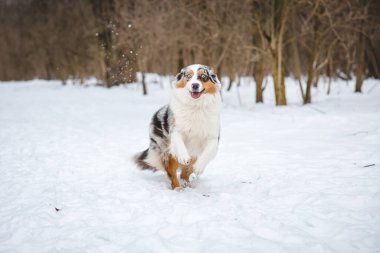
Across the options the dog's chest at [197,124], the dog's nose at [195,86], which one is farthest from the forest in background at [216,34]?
the dog's nose at [195,86]

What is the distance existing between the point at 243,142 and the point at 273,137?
1.01 m

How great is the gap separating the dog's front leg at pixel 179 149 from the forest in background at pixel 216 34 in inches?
359

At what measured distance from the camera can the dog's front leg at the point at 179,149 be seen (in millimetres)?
4355

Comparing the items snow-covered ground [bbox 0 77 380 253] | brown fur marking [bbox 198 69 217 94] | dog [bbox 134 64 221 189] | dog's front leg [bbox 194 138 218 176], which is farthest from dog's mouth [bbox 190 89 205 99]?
snow-covered ground [bbox 0 77 380 253]

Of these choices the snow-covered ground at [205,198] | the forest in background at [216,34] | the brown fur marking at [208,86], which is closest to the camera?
the snow-covered ground at [205,198]

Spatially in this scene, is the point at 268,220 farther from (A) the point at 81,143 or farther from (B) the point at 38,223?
(A) the point at 81,143

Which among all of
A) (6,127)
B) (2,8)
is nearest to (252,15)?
(6,127)

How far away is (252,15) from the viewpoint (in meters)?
14.6

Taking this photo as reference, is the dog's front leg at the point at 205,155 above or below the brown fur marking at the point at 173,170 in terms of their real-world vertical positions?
above

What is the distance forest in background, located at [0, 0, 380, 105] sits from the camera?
44.3ft

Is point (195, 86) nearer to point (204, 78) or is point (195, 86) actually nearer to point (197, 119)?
point (204, 78)

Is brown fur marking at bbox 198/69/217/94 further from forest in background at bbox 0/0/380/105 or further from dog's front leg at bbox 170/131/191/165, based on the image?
forest in background at bbox 0/0/380/105

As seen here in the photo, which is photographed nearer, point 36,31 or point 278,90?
point 278,90

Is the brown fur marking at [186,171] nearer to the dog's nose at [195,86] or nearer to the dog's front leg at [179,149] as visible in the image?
the dog's front leg at [179,149]
